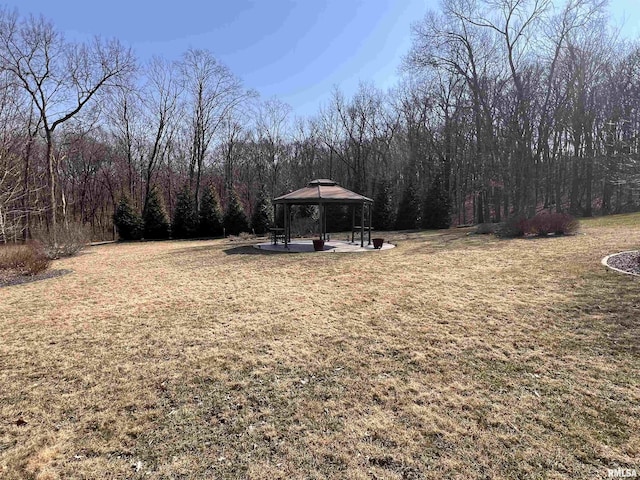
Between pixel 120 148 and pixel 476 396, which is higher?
pixel 120 148

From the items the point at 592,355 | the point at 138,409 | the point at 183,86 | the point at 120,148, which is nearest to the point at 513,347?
the point at 592,355

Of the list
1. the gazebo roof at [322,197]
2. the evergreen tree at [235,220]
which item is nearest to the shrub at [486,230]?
the gazebo roof at [322,197]

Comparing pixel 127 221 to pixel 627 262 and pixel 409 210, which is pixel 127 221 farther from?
pixel 627 262

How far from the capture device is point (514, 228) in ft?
45.5

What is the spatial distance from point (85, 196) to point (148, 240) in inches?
435

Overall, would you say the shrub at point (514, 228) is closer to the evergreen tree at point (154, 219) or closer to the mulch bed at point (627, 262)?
the mulch bed at point (627, 262)

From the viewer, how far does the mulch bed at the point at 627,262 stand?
6805 millimetres

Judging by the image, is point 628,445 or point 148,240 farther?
point 148,240

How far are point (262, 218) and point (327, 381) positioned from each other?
19207mm

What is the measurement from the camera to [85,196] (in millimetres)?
27516

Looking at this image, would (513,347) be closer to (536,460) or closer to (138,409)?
(536,460)

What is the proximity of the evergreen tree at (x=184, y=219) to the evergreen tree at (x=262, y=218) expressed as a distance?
3.85 metres

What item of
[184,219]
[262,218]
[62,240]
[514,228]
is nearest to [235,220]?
[262,218]

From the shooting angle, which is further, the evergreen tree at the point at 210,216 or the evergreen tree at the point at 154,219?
the evergreen tree at the point at 210,216
